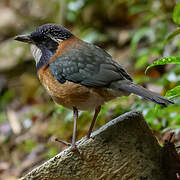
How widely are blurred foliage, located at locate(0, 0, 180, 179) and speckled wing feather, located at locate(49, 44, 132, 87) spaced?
109cm

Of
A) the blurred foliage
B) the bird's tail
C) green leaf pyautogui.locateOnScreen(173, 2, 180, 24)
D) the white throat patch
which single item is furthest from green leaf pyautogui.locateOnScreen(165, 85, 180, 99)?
the white throat patch

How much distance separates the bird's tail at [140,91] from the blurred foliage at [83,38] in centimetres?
113

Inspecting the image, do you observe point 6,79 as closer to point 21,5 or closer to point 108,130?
point 21,5

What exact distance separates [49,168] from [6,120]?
16.2 ft

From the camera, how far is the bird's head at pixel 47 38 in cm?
356

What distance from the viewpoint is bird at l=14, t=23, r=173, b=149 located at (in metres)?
3.10

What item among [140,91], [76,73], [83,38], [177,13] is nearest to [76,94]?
[76,73]

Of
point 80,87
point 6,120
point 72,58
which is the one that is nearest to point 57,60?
point 72,58

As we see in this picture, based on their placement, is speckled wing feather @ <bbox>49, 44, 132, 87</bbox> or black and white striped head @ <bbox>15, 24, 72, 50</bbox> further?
black and white striped head @ <bbox>15, 24, 72, 50</bbox>

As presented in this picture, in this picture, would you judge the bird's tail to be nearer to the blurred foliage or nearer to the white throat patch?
the white throat patch

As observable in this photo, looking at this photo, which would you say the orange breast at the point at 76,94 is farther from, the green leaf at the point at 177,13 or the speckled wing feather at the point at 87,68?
the green leaf at the point at 177,13

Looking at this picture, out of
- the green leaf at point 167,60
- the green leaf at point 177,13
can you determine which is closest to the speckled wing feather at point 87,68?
the green leaf at point 167,60

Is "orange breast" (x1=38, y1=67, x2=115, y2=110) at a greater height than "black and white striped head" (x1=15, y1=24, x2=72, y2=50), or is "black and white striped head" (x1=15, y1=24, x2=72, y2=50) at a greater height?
"black and white striped head" (x1=15, y1=24, x2=72, y2=50)

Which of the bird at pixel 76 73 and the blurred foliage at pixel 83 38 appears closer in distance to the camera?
the bird at pixel 76 73
